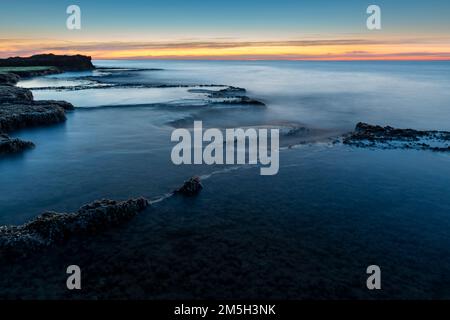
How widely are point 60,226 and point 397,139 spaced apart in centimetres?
2797

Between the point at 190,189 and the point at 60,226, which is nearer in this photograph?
the point at 60,226

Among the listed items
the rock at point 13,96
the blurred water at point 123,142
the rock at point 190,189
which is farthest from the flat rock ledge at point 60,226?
the rock at point 13,96

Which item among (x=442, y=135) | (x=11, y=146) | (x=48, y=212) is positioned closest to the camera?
(x=48, y=212)

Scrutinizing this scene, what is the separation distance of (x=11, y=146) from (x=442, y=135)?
118ft

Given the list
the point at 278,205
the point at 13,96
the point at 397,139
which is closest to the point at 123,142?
the point at 278,205

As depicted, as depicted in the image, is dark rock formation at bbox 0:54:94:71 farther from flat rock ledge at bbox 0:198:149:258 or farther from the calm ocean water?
flat rock ledge at bbox 0:198:149:258

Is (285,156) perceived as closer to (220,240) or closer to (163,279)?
(220,240)

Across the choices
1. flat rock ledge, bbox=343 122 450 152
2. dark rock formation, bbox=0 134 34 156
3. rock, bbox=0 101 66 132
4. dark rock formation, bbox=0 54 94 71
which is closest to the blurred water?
dark rock formation, bbox=0 134 34 156

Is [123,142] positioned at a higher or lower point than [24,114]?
lower

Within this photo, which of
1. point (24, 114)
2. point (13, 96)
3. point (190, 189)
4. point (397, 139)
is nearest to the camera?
point (190, 189)

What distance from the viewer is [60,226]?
13.6 m

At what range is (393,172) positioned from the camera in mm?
22281

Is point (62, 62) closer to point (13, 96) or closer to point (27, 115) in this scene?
point (13, 96)
